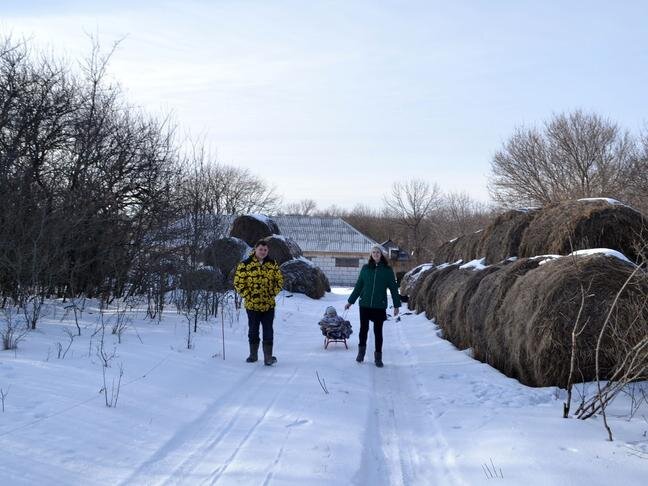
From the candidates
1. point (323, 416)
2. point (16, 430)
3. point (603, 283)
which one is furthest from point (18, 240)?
point (603, 283)

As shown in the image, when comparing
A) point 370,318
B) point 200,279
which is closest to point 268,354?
point 370,318

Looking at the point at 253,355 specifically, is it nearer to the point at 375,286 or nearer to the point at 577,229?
the point at 375,286

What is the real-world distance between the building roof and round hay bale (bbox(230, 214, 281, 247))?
69.4 feet

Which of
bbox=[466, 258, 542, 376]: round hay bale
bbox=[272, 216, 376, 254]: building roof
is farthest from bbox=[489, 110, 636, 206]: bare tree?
bbox=[466, 258, 542, 376]: round hay bale

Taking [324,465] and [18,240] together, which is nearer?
[324,465]

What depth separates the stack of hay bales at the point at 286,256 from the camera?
25172mm

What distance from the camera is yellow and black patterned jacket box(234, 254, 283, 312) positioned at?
363 inches

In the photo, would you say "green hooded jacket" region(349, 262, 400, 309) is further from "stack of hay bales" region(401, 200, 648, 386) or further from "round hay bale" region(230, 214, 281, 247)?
"round hay bale" region(230, 214, 281, 247)

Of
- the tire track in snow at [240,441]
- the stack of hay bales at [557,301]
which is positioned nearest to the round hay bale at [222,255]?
the stack of hay bales at [557,301]

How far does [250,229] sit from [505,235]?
16983 millimetres

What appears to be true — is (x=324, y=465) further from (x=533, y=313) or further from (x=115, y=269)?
(x=115, y=269)

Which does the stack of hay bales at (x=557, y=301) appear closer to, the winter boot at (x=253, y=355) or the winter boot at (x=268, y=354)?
the winter boot at (x=268, y=354)

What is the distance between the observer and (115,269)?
40.3 feet

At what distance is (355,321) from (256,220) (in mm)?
12973
